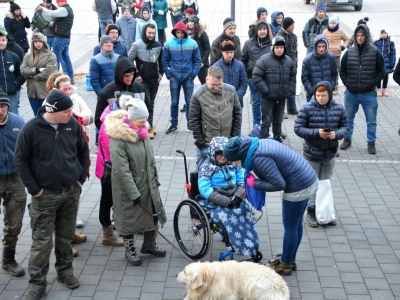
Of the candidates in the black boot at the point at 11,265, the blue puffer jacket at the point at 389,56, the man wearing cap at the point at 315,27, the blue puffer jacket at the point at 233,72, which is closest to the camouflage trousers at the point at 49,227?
the black boot at the point at 11,265

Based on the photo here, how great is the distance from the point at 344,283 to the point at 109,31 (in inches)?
280

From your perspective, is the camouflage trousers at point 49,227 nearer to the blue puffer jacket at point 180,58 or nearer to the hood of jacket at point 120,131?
the hood of jacket at point 120,131

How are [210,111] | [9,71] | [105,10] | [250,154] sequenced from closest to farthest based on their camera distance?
[250,154], [210,111], [9,71], [105,10]

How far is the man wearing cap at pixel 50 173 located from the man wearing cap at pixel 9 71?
441 cm

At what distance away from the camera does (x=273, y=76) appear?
357 inches

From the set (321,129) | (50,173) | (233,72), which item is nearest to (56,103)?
(50,173)

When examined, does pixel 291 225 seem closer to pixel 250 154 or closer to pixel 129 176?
pixel 250 154

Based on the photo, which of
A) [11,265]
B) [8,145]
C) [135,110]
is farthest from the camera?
[11,265]

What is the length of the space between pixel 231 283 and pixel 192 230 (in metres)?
1.25

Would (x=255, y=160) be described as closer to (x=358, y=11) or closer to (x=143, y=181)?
(x=143, y=181)

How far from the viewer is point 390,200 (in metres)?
7.45

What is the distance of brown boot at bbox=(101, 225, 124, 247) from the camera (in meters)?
6.33

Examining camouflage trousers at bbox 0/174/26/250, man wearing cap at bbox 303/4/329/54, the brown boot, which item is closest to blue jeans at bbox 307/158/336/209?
the brown boot

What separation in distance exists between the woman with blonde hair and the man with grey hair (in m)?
3.38
